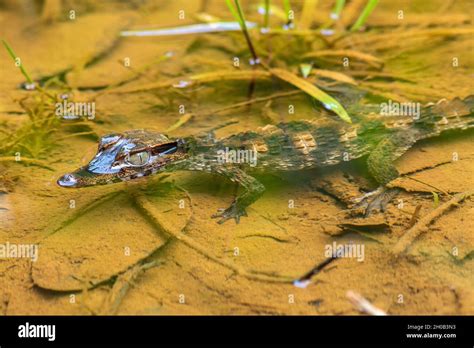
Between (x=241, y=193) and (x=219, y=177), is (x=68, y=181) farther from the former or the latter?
(x=241, y=193)

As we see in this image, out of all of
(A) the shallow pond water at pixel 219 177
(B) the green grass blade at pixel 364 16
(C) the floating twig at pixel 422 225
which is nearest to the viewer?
(A) the shallow pond water at pixel 219 177

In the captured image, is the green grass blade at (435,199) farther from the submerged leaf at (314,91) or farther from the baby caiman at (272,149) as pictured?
the submerged leaf at (314,91)

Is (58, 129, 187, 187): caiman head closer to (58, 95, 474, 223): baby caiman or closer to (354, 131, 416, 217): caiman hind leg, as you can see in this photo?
(58, 95, 474, 223): baby caiman

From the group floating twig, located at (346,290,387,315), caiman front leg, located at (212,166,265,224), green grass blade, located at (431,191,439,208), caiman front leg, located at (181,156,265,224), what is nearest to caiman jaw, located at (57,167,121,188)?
caiman front leg, located at (181,156,265,224)

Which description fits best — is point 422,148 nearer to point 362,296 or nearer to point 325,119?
point 325,119

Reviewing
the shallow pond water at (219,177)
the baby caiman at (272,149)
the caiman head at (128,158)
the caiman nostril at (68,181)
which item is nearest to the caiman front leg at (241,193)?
the baby caiman at (272,149)
